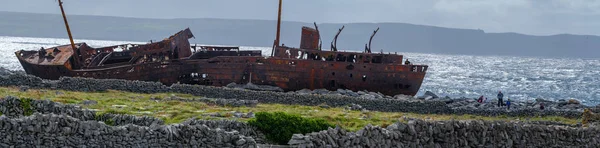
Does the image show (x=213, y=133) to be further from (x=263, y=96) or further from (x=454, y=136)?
(x=263, y=96)

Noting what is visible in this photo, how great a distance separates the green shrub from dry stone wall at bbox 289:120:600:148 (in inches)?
118

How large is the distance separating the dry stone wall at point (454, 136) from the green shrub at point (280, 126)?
2.99m

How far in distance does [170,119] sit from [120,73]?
91.4ft

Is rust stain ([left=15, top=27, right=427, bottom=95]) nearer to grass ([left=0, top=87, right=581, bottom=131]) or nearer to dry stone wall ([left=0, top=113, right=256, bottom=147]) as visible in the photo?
grass ([left=0, top=87, right=581, bottom=131])

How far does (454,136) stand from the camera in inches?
835

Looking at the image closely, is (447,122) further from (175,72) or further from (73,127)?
(175,72)

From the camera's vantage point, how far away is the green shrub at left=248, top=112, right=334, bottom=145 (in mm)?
21656

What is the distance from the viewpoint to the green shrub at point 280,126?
71.1 ft

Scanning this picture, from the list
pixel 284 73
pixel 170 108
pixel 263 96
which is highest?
pixel 170 108

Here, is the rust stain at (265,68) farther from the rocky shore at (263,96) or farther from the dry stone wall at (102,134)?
the dry stone wall at (102,134)

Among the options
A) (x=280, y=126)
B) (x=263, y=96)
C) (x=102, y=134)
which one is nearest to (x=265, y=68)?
(x=263, y=96)

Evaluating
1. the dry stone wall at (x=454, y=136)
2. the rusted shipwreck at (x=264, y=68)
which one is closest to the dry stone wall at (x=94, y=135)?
the dry stone wall at (x=454, y=136)

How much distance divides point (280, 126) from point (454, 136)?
4330 millimetres

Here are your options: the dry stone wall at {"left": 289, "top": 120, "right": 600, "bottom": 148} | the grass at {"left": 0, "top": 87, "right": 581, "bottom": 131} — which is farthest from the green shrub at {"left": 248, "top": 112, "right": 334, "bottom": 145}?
the grass at {"left": 0, "top": 87, "right": 581, "bottom": 131}
